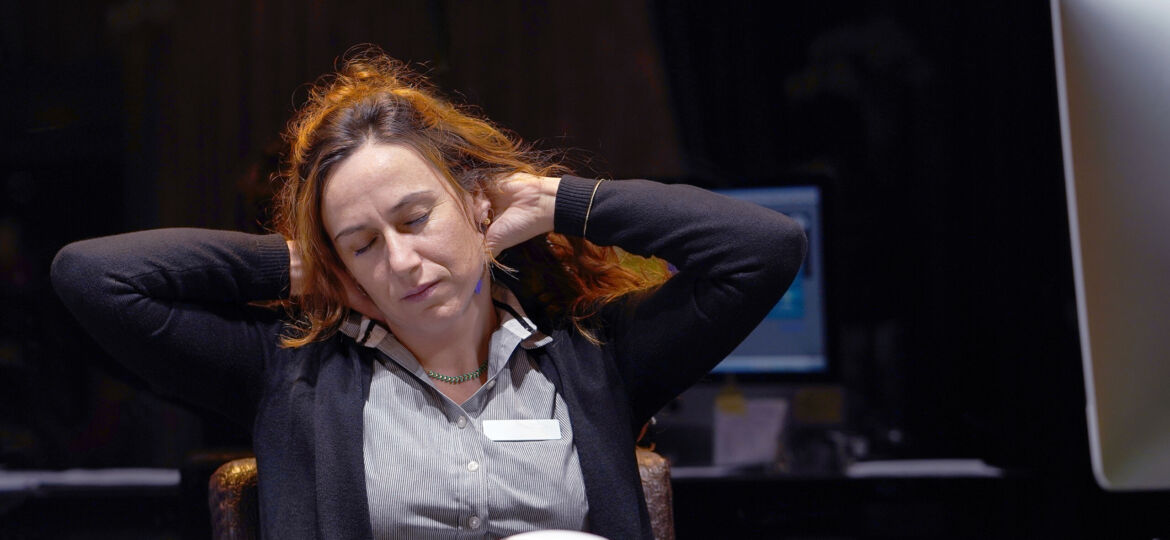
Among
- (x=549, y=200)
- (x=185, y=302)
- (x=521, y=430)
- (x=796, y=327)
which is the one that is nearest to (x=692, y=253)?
(x=549, y=200)

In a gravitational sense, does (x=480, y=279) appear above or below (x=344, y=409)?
above

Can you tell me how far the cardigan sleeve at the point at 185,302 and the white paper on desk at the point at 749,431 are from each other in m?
1.15

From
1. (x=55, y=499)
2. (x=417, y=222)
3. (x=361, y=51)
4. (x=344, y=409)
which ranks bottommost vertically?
(x=55, y=499)

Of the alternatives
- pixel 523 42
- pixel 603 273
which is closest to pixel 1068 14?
pixel 603 273

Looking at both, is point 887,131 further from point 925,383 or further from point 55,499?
point 55,499

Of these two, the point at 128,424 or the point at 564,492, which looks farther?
the point at 128,424

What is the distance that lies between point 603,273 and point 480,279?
204 millimetres

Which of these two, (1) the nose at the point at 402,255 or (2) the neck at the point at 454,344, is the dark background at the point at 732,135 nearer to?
(2) the neck at the point at 454,344

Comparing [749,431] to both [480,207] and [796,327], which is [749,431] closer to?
[796,327]

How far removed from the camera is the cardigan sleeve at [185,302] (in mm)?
1209

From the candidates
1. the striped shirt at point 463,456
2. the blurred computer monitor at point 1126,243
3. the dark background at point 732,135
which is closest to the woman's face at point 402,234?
the striped shirt at point 463,456

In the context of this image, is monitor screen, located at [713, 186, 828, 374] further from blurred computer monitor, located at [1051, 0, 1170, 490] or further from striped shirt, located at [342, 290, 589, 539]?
blurred computer monitor, located at [1051, 0, 1170, 490]

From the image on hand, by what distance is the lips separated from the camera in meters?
1.17

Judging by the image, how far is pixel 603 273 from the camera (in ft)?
4.57
